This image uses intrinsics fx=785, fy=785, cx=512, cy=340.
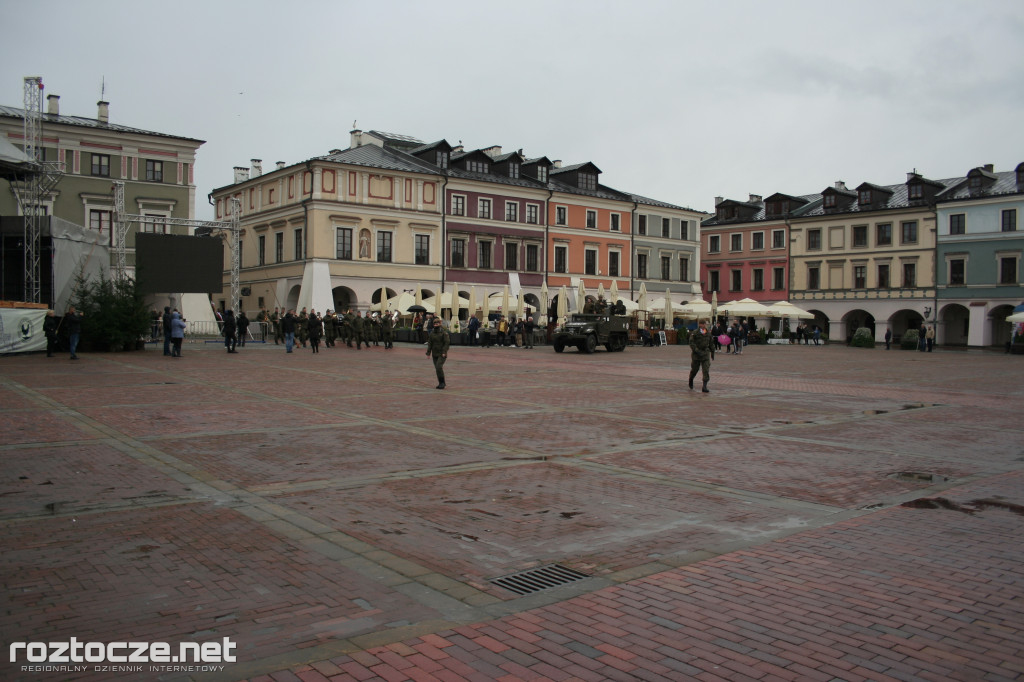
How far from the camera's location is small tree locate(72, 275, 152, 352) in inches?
1083

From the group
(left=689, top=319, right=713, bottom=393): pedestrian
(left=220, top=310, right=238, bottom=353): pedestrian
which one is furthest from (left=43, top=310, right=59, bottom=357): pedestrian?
(left=689, top=319, right=713, bottom=393): pedestrian

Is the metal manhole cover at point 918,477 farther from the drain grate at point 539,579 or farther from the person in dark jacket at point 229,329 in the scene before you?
the person in dark jacket at point 229,329

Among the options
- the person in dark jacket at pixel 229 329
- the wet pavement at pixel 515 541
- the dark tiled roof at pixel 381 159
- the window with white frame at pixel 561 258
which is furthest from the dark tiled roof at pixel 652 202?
the wet pavement at pixel 515 541

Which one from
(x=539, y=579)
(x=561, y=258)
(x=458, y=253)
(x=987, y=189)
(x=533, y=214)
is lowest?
(x=539, y=579)

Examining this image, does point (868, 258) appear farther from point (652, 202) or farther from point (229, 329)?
point (229, 329)

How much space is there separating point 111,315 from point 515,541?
26.0 metres

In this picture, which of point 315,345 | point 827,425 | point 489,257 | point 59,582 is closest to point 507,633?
point 59,582

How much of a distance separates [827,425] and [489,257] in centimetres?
4404

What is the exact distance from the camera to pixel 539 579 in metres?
5.04

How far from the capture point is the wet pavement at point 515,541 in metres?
4.01

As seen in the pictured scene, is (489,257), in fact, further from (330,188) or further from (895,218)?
(895,218)

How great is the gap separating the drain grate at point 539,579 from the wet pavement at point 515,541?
34mm

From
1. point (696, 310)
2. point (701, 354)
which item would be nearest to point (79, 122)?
point (696, 310)

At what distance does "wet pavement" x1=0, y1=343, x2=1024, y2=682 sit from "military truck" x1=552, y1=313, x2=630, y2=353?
2076cm
